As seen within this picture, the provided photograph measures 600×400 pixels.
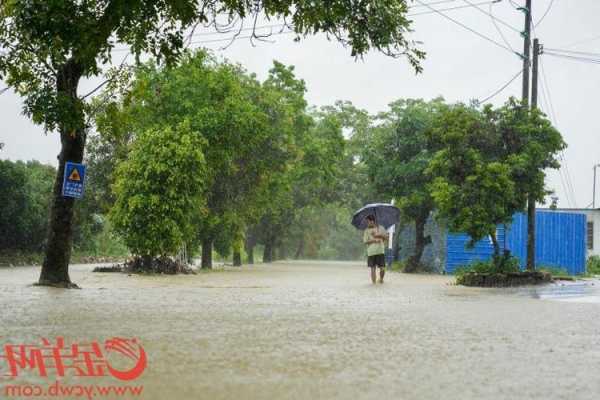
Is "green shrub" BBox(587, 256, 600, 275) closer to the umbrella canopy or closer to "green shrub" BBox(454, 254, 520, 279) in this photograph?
the umbrella canopy

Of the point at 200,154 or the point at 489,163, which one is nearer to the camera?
the point at 489,163

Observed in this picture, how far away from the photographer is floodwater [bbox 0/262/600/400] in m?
5.71

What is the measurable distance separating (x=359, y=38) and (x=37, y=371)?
8.55 metres

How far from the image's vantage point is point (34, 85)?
14.5m

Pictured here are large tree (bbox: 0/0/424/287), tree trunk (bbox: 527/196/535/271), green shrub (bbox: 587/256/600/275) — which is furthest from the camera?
green shrub (bbox: 587/256/600/275)

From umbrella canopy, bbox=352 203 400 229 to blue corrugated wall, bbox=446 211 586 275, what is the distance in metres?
7.31

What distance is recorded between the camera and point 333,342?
26.6 ft

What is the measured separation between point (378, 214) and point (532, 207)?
573 cm

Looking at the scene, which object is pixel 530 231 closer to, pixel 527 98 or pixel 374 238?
pixel 527 98

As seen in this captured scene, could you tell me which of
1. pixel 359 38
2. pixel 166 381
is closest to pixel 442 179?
pixel 359 38

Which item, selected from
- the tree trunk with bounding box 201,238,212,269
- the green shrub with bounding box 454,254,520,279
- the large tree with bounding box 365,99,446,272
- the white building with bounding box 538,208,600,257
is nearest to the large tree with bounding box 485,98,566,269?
the green shrub with bounding box 454,254,520,279

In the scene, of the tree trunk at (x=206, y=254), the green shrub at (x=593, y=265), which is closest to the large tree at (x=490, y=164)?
the tree trunk at (x=206, y=254)

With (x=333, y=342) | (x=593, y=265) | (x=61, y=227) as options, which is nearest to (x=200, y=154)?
(x=61, y=227)

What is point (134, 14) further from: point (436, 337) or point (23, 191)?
point (23, 191)
